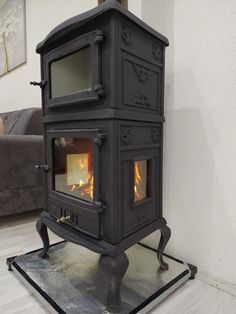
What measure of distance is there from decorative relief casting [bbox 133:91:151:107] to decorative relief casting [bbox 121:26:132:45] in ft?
0.59

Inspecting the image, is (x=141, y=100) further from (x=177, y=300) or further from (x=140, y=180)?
(x=177, y=300)

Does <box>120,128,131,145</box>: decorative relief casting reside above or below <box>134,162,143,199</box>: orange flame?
above

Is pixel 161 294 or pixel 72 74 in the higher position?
pixel 72 74

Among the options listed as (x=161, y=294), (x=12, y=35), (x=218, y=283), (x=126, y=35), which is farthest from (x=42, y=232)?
(x=12, y=35)

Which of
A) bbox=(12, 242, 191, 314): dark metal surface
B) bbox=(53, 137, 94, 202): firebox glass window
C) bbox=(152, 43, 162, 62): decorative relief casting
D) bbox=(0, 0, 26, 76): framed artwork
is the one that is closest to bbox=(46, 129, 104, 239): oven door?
bbox=(53, 137, 94, 202): firebox glass window

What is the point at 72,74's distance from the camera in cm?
101

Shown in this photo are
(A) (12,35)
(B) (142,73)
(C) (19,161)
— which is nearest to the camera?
(B) (142,73)

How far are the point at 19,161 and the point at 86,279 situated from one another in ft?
3.29

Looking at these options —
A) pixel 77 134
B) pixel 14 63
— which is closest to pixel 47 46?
pixel 77 134

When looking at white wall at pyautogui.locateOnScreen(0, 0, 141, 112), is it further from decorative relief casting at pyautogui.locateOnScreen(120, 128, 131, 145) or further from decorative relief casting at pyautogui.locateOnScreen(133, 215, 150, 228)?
decorative relief casting at pyautogui.locateOnScreen(133, 215, 150, 228)

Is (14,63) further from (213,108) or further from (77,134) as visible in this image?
(213,108)

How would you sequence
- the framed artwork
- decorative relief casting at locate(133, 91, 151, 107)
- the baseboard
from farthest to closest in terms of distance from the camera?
1. the framed artwork
2. the baseboard
3. decorative relief casting at locate(133, 91, 151, 107)

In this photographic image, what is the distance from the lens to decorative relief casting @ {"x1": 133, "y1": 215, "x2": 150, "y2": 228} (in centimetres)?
94

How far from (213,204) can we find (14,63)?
9.21ft
